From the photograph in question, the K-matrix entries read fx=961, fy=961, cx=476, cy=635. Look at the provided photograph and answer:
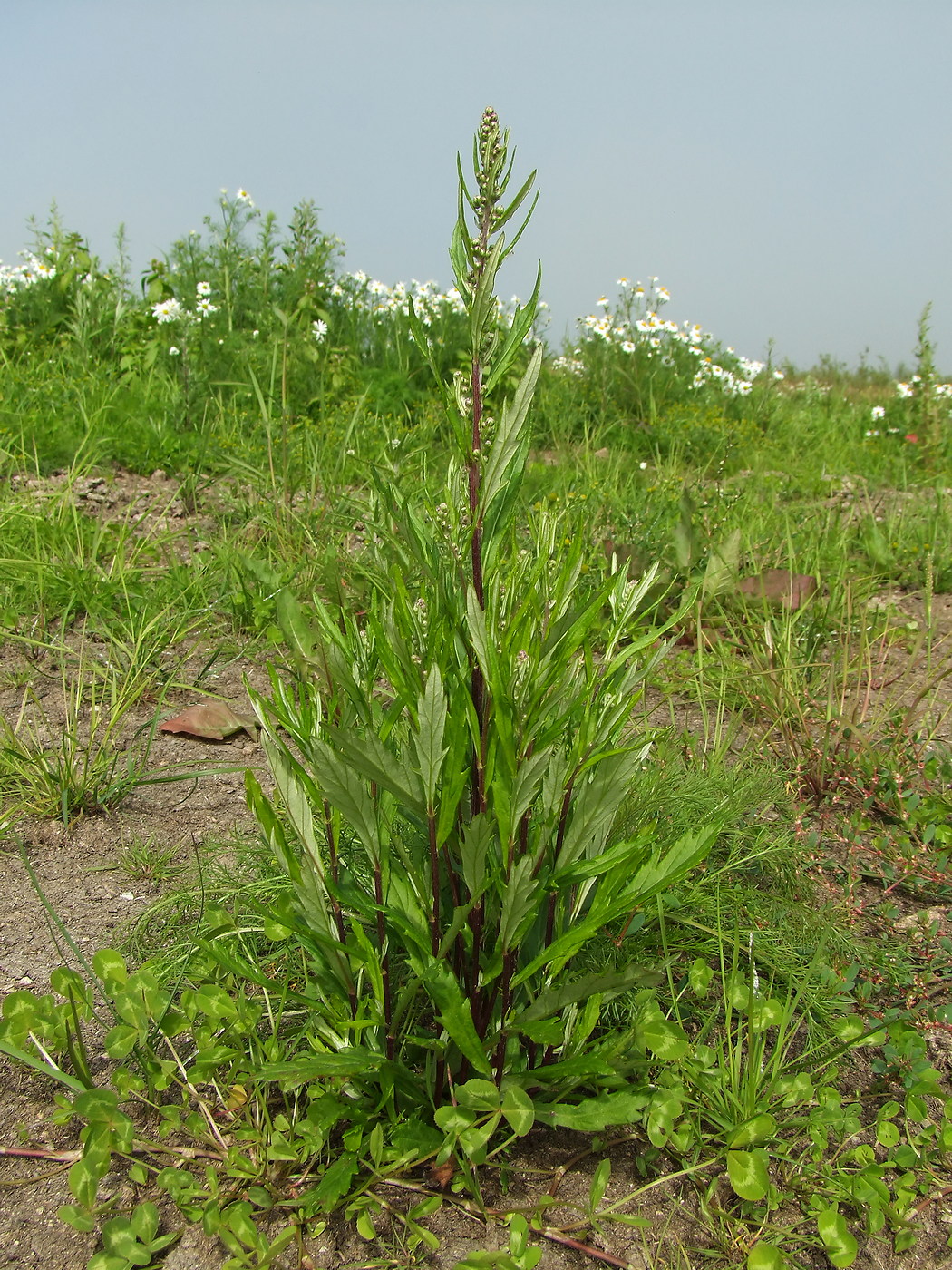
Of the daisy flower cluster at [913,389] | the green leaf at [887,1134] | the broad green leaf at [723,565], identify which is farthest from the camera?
the daisy flower cluster at [913,389]

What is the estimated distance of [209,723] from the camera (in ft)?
9.02

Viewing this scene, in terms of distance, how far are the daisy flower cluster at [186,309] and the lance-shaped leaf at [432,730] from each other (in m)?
5.25

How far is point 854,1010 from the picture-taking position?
1.88 meters

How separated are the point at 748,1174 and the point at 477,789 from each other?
70 cm

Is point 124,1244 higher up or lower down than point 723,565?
lower down

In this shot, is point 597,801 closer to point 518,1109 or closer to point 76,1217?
point 518,1109

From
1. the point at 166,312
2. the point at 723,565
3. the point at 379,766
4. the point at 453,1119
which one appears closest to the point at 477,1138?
the point at 453,1119

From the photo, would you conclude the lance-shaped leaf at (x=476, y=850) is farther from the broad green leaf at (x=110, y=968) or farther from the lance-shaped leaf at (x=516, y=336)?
the broad green leaf at (x=110, y=968)

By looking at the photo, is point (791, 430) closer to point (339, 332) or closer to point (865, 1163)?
point (339, 332)

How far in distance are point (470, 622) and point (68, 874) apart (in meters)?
1.43

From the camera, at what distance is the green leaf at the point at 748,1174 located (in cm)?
140

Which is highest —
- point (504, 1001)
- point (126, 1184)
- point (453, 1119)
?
point (504, 1001)

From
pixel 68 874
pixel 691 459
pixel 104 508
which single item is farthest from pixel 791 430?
pixel 68 874

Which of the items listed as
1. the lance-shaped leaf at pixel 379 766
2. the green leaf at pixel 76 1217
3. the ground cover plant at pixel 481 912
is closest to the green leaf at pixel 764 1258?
the ground cover plant at pixel 481 912
